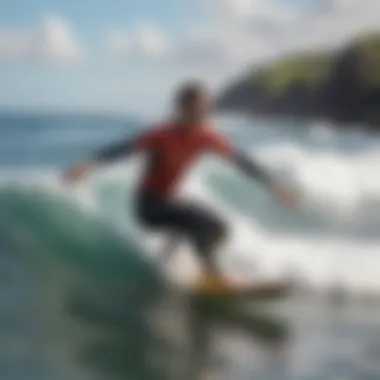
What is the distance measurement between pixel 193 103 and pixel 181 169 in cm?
9

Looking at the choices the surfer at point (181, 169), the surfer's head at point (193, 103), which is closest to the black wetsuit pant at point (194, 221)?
the surfer at point (181, 169)

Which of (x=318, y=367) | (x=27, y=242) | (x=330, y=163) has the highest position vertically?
(x=330, y=163)

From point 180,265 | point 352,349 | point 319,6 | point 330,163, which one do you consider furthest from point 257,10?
point 352,349

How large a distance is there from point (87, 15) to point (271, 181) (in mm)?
318

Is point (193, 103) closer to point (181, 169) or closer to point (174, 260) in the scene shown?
point (181, 169)

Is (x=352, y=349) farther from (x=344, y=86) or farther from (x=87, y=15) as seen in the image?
(x=87, y=15)

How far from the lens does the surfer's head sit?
105cm

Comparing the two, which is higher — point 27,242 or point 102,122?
point 102,122

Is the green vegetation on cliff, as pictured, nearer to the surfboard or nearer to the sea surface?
the sea surface

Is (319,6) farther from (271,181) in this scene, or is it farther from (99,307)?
(99,307)

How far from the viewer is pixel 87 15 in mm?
1081

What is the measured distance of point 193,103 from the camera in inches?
41.6

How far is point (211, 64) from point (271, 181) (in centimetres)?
17

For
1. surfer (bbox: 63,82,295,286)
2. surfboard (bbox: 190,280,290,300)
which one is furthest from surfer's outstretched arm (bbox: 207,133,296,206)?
surfboard (bbox: 190,280,290,300)
